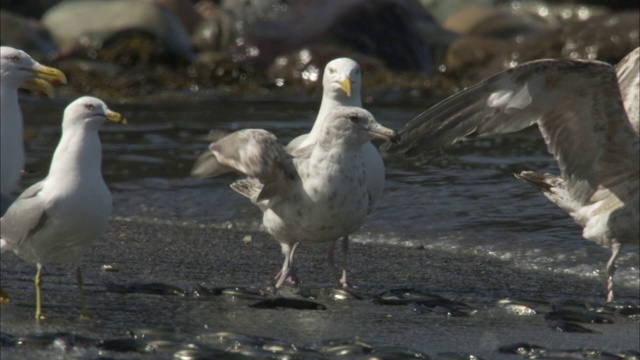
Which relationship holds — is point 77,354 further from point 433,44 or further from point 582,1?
point 582,1

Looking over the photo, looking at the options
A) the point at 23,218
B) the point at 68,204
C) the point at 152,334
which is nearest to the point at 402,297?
the point at 152,334

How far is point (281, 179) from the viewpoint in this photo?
691 centimetres

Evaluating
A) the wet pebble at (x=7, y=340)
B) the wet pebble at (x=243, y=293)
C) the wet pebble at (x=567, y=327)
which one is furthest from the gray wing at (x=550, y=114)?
the wet pebble at (x=7, y=340)

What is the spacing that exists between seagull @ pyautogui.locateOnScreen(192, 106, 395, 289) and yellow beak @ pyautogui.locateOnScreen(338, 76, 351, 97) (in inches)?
24.6

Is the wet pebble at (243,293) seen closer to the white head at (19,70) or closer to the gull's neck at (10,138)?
the gull's neck at (10,138)

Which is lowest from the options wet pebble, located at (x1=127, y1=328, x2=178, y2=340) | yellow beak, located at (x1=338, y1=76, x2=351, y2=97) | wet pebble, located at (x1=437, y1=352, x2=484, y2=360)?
wet pebble, located at (x1=437, y1=352, x2=484, y2=360)

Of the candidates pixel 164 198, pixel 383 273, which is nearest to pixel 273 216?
pixel 383 273

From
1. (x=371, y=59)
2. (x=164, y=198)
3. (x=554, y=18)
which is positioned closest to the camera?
(x=164, y=198)

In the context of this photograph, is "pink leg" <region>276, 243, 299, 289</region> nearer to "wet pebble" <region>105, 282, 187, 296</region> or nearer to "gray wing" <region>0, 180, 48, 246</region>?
"wet pebble" <region>105, 282, 187, 296</region>

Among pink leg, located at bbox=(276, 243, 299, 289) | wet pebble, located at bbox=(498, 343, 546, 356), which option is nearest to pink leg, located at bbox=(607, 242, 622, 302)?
wet pebble, located at bbox=(498, 343, 546, 356)

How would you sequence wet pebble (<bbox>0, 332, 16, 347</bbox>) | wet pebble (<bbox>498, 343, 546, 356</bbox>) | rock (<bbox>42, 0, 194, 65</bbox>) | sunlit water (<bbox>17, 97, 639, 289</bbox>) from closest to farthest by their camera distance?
wet pebble (<bbox>0, 332, 16, 347</bbox>) → wet pebble (<bbox>498, 343, 546, 356</bbox>) → sunlit water (<bbox>17, 97, 639, 289</bbox>) → rock (<bbox>42, 0, 194, 65</bbox>)

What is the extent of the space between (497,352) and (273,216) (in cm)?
184

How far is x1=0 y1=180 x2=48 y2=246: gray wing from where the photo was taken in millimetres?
6047

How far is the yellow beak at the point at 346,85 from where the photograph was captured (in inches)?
300
